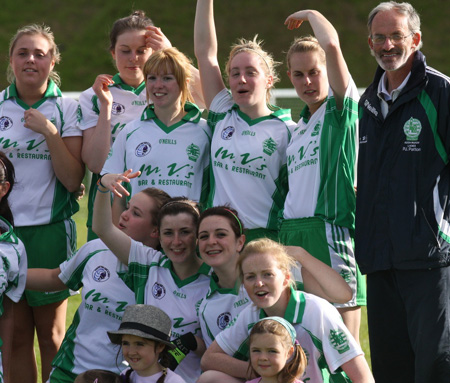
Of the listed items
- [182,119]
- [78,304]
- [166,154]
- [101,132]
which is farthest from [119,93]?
[78,304]

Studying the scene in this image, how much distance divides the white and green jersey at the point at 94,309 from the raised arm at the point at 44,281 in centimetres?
6

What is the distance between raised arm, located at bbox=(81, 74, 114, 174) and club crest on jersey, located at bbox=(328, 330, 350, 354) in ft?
7.74

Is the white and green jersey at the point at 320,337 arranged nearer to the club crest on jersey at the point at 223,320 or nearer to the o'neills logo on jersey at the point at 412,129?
the club crest on jersey at the point at 223,320

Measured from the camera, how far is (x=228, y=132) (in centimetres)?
557

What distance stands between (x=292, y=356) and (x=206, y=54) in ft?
7.91

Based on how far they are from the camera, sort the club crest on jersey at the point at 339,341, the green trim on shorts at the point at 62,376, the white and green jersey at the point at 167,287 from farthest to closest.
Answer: the green trim on shorts at the point at 62,376
the white and green jersey at the point at 167,287
the club crest on jersey at the point at 339,341

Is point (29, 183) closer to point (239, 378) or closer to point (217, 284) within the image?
point (217, 284)

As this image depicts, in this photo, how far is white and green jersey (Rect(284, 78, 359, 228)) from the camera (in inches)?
201

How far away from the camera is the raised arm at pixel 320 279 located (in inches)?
185

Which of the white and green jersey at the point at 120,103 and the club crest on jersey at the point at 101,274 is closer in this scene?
the club crest on jersey at the point at 101,274

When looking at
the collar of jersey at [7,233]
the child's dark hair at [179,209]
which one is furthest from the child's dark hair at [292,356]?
the collar of jersey at [7,233]

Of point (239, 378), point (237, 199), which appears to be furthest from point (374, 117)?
point (239, 378)

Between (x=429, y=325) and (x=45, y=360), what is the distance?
8.71ft

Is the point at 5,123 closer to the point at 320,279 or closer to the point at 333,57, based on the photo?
the point at 333,57
